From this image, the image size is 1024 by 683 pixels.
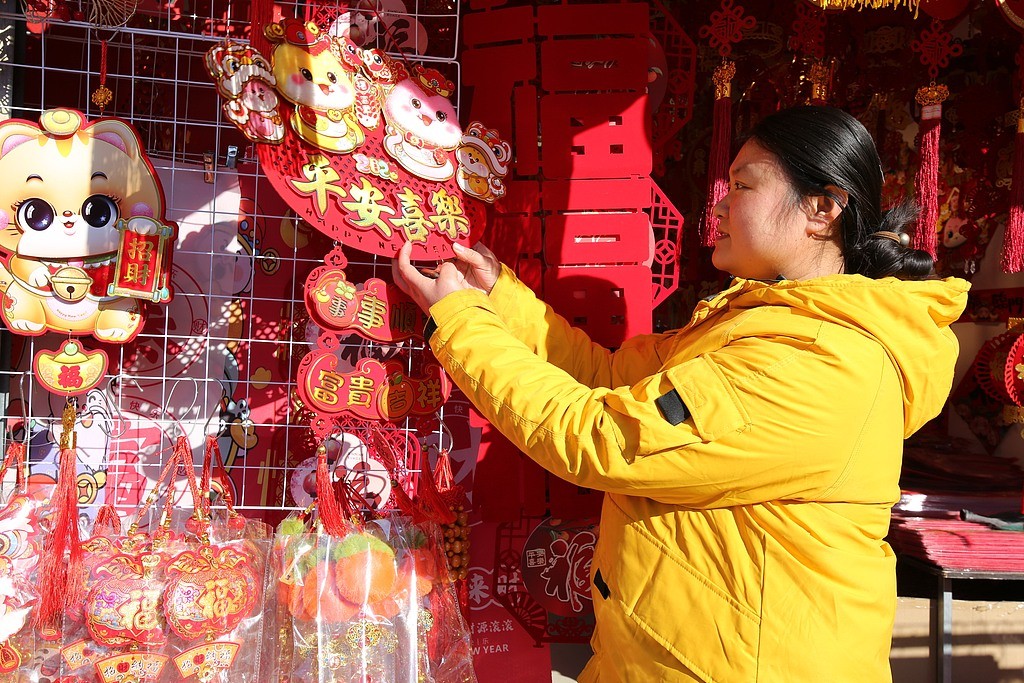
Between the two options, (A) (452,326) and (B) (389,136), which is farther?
(B) (389,136)

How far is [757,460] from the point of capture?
108 centimetres

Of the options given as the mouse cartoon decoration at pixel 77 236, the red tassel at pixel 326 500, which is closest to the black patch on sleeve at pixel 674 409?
the red tassel at pixel 326 500

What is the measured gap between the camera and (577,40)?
1677mm

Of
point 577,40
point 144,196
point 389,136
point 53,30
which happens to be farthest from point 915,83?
point 53,30

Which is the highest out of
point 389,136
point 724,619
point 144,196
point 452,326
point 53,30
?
point 53,30

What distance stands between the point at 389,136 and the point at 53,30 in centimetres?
79

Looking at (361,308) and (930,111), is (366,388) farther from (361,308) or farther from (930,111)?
(930,111)

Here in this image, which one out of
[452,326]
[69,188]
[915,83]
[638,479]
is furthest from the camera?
[915,83]

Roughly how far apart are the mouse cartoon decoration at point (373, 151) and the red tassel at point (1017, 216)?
1.22 m

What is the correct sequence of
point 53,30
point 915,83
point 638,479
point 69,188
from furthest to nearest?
1. point 915,83
2. point 53,30
3. point 69,188
4. point 638,479

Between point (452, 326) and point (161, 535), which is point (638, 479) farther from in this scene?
point (161, 535)

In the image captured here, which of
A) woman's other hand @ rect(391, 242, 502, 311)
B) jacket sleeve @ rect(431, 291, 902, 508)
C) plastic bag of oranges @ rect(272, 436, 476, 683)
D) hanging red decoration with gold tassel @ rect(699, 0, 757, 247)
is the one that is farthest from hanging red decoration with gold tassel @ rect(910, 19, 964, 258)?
plastic bag of oranges @ rect(272, 436, 476, 683)

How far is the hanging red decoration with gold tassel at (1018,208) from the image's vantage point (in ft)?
6.21

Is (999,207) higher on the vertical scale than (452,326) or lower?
higher
